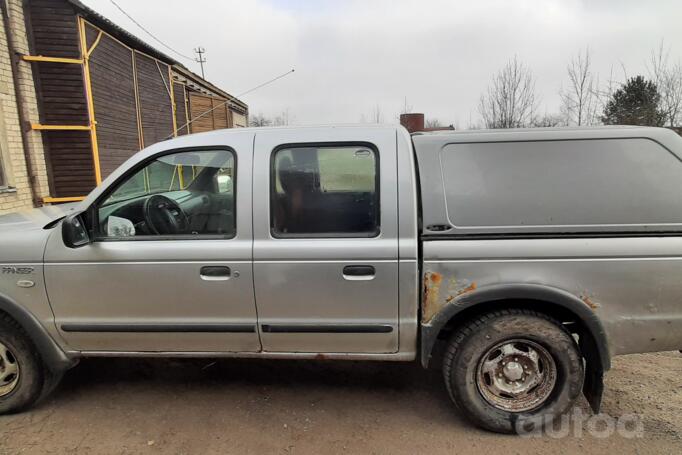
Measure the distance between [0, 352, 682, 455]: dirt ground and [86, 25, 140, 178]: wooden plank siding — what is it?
5.83 m

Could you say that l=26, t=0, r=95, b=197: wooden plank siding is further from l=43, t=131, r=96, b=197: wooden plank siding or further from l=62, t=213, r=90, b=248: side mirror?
l=62, t=213, r=90, b=248: side mirror

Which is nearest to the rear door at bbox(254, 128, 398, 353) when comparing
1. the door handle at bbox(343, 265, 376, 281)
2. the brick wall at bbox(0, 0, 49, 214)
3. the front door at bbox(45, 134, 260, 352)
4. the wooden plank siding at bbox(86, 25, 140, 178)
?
the door handle at bbox(343, 265, 376, 281)

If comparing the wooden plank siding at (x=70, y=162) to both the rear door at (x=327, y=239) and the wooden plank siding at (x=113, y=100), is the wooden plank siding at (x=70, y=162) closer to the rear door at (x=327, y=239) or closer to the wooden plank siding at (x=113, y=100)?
the wooden plank siding at (x=113, y=100)

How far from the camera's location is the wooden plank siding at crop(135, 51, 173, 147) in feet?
32.4

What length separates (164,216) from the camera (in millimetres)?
2852

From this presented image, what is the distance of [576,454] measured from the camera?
7.96 ft

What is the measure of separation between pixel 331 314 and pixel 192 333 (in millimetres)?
889

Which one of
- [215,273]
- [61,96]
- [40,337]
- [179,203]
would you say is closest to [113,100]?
[61,96]

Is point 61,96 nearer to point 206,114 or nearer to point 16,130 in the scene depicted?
point 16,130

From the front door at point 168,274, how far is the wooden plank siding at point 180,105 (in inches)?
403

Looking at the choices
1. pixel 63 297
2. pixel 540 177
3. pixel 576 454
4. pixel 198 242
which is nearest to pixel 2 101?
pixel 63 297

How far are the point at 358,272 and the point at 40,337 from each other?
208 centimetres

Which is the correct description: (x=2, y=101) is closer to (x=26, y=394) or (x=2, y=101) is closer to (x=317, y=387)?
(x=26, y=394)

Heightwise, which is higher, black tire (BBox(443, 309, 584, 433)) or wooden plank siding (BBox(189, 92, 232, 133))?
wooden plank siding (BBox(189, 92, 232, 133))
